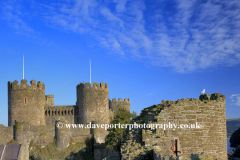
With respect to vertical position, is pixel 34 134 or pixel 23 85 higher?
pixel 23 85

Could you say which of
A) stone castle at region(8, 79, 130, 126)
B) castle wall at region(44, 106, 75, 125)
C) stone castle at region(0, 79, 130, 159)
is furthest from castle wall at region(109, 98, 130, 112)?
castle wall at region(44, 106, 75, 125)

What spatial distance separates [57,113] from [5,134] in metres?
8.44

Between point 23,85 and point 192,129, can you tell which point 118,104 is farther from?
point 192,129

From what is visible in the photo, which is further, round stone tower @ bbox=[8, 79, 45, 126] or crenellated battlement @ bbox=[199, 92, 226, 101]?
round stone tower @ bbox=[8, 79, 45, 126]

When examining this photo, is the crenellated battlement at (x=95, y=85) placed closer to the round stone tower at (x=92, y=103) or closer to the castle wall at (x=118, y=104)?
the round stone tower at (x=92, y=103)

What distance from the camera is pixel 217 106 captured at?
12297 mm

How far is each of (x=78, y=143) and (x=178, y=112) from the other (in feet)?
77.0

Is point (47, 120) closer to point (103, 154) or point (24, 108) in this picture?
point (24, 108)

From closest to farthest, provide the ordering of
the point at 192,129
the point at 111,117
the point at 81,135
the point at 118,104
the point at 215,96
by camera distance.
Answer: the point at 192,129, the point at 215,96, the point at 81,135, the point at 111,117, the point at 118,104

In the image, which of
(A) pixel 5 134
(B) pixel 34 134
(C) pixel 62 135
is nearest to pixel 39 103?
(B) pixel 34 134

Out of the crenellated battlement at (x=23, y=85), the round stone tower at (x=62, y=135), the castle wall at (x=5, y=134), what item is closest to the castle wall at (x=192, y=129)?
the round stone tower at (x=62, y=135)

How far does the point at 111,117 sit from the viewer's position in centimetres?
4050

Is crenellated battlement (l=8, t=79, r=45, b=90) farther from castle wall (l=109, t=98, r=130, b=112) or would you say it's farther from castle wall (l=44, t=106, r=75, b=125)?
castle wall (l=109, t=98, r=130, b=112)

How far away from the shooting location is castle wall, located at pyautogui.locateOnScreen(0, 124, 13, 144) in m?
32.0
